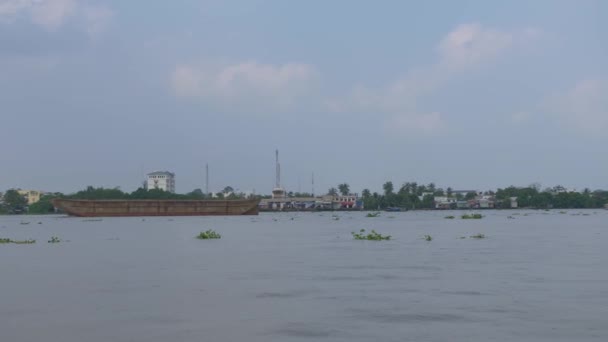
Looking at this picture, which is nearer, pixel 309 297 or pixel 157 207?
pixel 309 297

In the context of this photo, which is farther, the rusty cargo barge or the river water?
the rusty cargo barge

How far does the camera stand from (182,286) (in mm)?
25734

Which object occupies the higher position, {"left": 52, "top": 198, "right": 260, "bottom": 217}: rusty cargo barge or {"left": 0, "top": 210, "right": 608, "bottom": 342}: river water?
{"left": 52, "top": 198, "right": 260, "bottom": 217}: rusty cargo barge

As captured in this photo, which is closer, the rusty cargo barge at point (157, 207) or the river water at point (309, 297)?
the river water at point (309, 297)

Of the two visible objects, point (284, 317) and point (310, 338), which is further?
point (284, 317)

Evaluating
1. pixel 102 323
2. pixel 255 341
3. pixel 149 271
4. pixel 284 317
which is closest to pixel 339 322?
pixel 284 317

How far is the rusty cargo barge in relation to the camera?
14000 cm

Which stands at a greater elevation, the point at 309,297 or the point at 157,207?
the point at 157,207

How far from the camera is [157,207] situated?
14975 cm

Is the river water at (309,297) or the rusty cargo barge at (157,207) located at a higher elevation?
the rusty cargo barge at (157,207)

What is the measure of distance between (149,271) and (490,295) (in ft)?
49.5

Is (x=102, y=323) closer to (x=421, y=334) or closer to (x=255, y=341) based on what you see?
(x=255, y=341)

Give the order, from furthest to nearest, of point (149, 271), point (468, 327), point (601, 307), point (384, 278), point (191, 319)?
point (149, 271)
point (384, 278)
point (601, 307)
point (191, 319)
point (468, 327)

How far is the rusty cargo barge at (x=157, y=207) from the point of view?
459 feet
